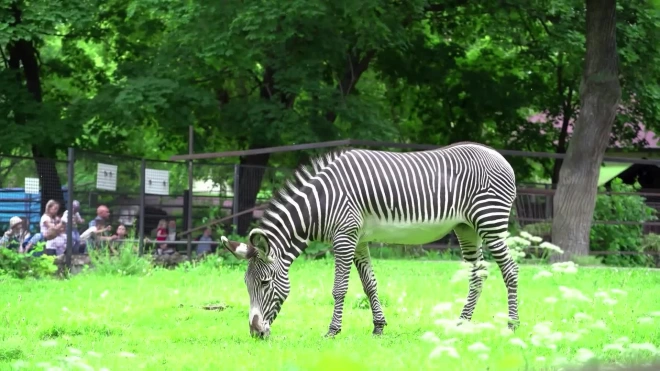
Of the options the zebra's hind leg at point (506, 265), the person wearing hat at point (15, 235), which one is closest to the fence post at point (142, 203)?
the person wearing hat at point (15, 235)

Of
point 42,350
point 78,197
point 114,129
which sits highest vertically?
point 114,129

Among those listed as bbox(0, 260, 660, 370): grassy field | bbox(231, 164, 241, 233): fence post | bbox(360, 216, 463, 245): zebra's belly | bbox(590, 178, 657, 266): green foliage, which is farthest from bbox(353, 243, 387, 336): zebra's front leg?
bbox(590, 178, 657, 266): green foliage

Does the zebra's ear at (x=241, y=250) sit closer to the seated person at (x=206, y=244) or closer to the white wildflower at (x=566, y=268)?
the white wildflower at (x=566, y=268)

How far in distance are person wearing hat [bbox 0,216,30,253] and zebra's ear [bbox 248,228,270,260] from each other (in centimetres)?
810

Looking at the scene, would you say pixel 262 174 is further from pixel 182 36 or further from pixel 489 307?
pixel 489 307

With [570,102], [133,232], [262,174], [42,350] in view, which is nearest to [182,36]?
[262,174]

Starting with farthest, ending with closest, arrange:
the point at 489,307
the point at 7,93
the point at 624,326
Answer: the point at 7,93 < the point at 489,307 < the point at 624,326

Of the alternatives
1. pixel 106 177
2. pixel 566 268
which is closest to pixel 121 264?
pixel 106 177

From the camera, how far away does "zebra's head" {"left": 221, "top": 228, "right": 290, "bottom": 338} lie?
28.5ft

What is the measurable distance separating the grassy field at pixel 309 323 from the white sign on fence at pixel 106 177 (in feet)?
10.2

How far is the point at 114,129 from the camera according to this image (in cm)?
2567

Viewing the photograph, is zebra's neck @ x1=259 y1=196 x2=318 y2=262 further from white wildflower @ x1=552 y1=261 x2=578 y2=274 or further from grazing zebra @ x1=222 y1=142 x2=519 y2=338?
white wildflower @ x1=552 y1=261 x2=578 y2=274

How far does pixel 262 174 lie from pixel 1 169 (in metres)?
5.95

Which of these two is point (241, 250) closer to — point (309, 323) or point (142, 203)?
point (309, 323)
